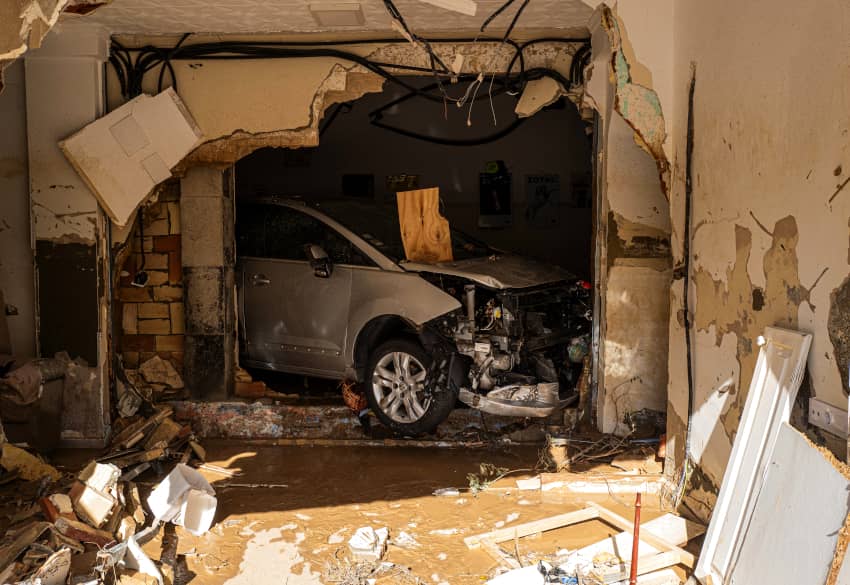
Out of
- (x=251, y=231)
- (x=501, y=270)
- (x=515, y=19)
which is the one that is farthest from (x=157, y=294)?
(x=515, y=19)

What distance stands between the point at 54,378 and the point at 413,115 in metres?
5.50

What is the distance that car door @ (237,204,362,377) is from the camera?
6684 mm

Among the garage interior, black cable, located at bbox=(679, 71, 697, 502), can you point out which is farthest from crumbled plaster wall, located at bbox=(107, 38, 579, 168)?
black cable, located at bbox=(679, 71, 697, 502)

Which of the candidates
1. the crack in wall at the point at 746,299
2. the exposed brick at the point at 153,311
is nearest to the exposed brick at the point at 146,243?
the exposed brick at the point at 153,311

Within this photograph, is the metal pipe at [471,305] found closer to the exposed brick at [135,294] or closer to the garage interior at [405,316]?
the garage interior at [405,316]

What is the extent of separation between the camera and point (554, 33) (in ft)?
20.1

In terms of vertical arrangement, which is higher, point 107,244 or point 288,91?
point 288,91

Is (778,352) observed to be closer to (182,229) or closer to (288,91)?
(288,91)

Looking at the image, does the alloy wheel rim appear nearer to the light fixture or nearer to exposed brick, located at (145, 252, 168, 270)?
exposed brick, located at (145, 252, 168, 270)

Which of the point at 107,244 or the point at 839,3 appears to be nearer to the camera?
the point at 839,3

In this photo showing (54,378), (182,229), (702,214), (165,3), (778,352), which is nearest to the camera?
(778,352)

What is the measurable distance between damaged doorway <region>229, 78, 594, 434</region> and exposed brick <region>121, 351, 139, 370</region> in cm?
94

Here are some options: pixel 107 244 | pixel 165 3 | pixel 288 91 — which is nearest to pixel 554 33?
pixel 288 91

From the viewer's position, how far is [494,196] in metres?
9.83
